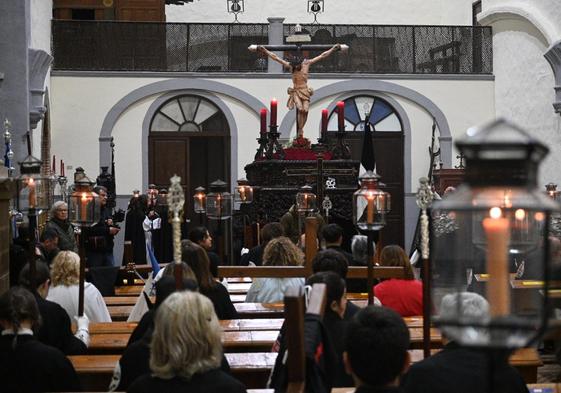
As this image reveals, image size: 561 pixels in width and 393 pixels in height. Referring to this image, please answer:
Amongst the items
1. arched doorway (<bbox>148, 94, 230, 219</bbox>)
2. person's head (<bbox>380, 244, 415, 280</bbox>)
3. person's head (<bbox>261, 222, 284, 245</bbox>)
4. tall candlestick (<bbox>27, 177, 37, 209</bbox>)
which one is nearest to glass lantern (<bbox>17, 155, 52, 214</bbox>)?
tall candlestick (<bbox>27, 177, 37, 209</bbox>)

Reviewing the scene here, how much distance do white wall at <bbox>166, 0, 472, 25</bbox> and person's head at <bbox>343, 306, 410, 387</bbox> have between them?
2493 cm

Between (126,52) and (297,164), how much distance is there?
866cm

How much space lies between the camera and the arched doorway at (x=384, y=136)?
80.2 ft

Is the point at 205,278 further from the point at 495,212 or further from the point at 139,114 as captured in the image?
the point at 139,114

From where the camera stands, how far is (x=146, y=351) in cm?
500

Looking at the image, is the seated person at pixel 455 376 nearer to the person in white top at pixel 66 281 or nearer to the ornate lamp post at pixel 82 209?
the ornate lamp post at pixel 82 209

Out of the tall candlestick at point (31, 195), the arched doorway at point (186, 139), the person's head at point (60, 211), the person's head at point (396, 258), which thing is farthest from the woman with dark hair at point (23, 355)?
the arched doorway at point (186, 139)

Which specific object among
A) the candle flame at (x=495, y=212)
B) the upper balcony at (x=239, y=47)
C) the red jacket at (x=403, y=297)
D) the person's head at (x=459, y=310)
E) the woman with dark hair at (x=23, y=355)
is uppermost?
the upper balcony at (x=239, y=47)

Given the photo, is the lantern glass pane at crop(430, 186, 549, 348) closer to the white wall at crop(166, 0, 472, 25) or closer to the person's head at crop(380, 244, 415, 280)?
the person's head at crop(380, 244, 415, 280)

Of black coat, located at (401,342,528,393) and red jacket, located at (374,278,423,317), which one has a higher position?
black coat, located at (401,342,528,393)

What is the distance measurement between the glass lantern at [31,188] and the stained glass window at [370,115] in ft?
56.2

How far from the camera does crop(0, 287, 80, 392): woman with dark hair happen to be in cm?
488

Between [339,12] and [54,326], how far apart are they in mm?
23281

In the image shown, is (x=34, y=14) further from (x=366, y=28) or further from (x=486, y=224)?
(x=486, y=224)
